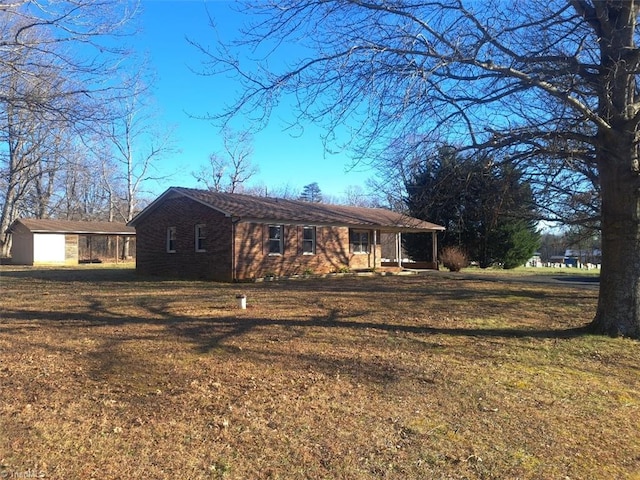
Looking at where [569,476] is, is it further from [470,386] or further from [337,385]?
[337,385]

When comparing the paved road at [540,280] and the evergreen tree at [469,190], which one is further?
the paved road at [540,280]

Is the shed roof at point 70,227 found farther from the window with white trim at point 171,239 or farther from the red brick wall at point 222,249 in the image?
the window with white trim at point 171,239

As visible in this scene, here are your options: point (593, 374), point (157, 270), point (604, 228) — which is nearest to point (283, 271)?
point (157, 270)

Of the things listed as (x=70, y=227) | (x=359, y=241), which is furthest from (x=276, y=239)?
(x=70, y=227)

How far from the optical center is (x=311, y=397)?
5.20 m

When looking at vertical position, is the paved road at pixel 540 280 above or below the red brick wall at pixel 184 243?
below

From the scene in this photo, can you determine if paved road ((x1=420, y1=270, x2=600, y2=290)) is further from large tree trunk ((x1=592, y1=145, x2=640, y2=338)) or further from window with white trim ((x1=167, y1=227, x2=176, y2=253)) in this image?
window with white trim ((x1=167, y1=227, x2=176, y2=253))

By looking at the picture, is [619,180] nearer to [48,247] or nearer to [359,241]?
[359,241]

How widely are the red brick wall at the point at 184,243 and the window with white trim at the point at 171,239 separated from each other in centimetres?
19

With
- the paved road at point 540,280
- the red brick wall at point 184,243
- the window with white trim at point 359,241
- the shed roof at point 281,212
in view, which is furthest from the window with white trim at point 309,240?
the paved road at point 540,280

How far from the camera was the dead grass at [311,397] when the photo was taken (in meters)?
3.80

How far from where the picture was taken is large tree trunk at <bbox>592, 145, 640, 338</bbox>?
8.41m

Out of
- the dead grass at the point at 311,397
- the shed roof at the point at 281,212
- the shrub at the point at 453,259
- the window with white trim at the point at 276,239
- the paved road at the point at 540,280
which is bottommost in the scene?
the dead grass at the point at 311,397

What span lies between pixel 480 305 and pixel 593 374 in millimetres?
5770
